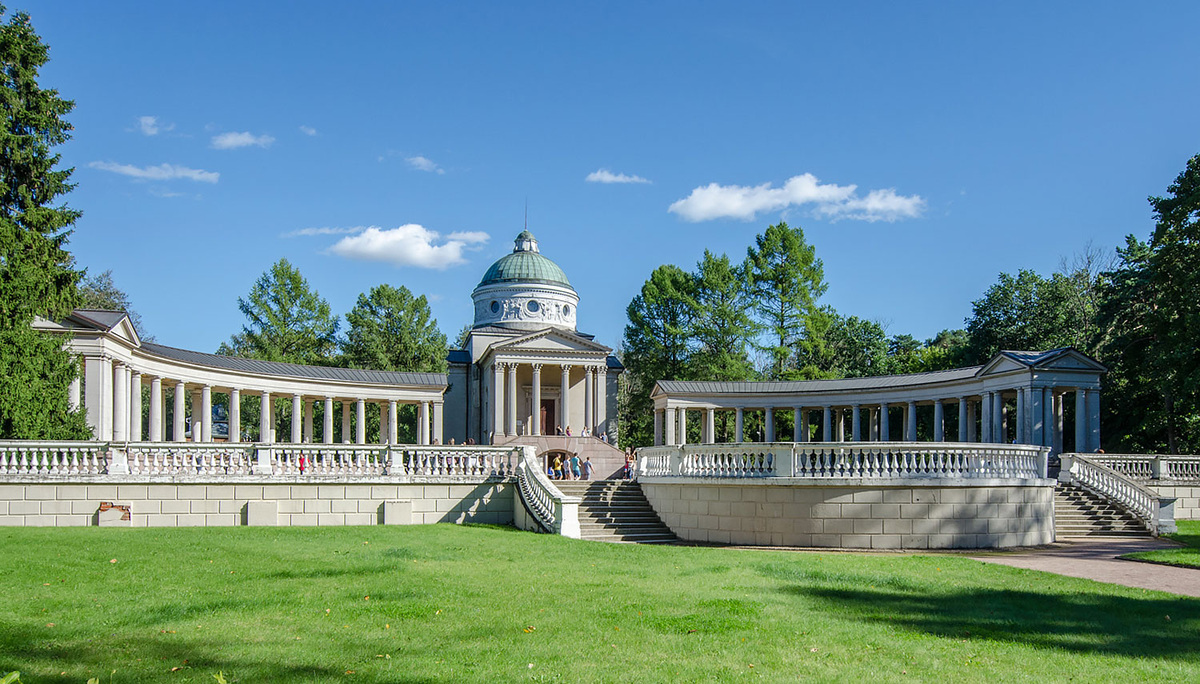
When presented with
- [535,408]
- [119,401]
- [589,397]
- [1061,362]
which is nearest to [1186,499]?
[1061,362]

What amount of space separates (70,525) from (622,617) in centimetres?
2031

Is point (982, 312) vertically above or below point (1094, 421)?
above

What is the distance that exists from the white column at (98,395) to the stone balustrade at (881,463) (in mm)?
25349

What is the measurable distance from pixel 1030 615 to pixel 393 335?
71.8 meters

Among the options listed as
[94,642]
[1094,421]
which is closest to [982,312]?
[1094,421]

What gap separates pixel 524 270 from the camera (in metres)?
82.2

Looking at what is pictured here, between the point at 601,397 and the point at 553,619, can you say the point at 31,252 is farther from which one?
the point at 601,397

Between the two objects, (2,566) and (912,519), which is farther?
(912,519)

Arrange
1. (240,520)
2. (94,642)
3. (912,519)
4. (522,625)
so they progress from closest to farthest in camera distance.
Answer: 1. (94,642)
2. (522,625)
3. (912,519)
4. (240,520)

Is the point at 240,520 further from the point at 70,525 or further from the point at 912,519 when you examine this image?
the point at 912,519

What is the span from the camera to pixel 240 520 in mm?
27750

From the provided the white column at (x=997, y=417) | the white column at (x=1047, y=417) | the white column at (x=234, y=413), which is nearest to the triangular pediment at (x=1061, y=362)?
the white column at (x=1047, y=417)

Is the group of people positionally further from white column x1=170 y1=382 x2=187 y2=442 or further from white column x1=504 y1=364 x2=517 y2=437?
white column x1=504 y1=364 x2=517 y2=437

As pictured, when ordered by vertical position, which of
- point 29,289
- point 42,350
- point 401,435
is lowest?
point 401,435
